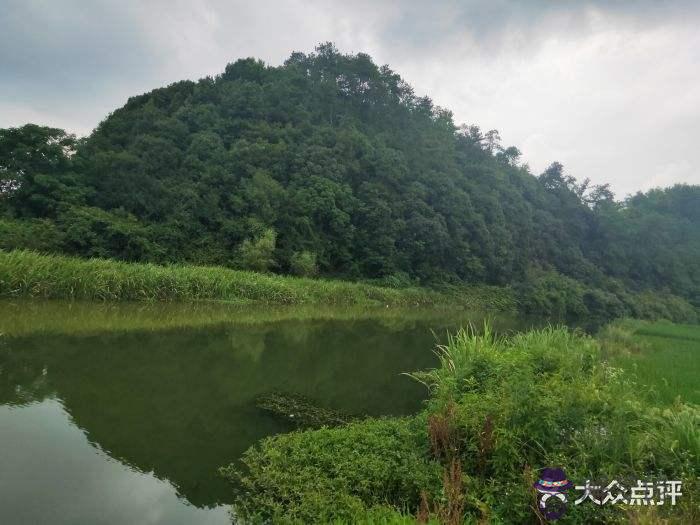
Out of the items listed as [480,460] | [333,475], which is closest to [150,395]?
[333,475]

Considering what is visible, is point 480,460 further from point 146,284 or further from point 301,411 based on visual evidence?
point 146,284

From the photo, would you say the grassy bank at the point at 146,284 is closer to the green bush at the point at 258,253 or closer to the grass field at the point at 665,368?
the green bush at the point at 258,253

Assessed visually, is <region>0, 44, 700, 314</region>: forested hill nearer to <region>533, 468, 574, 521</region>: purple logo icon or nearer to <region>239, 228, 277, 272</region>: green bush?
<region>239, 228, 277, 272</region>: green bush

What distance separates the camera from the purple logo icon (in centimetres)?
357

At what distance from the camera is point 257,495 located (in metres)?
4.61

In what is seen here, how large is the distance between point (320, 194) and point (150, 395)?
87.2ft

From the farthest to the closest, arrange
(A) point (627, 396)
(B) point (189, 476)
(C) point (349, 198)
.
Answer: (C) point (349, 198) → (A) point (627, 396) → (B) point (189, 476)

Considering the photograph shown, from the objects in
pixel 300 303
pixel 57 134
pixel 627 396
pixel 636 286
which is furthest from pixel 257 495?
pixel 636 286

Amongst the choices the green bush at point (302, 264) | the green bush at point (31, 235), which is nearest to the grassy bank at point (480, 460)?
the green bush at point (31, 235)

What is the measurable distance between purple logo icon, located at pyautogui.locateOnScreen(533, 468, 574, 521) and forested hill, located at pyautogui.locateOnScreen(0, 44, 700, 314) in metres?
23.9

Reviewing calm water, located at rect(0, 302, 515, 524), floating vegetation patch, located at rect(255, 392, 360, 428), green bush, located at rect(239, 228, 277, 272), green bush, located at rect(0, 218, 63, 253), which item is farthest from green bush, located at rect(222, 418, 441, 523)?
green bush, located at rect(239, 228, 277, 272)

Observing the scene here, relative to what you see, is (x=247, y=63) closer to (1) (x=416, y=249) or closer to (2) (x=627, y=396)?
(1) (x=416, y=249)

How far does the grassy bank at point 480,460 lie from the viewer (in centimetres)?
383

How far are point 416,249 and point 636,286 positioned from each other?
27.4m
